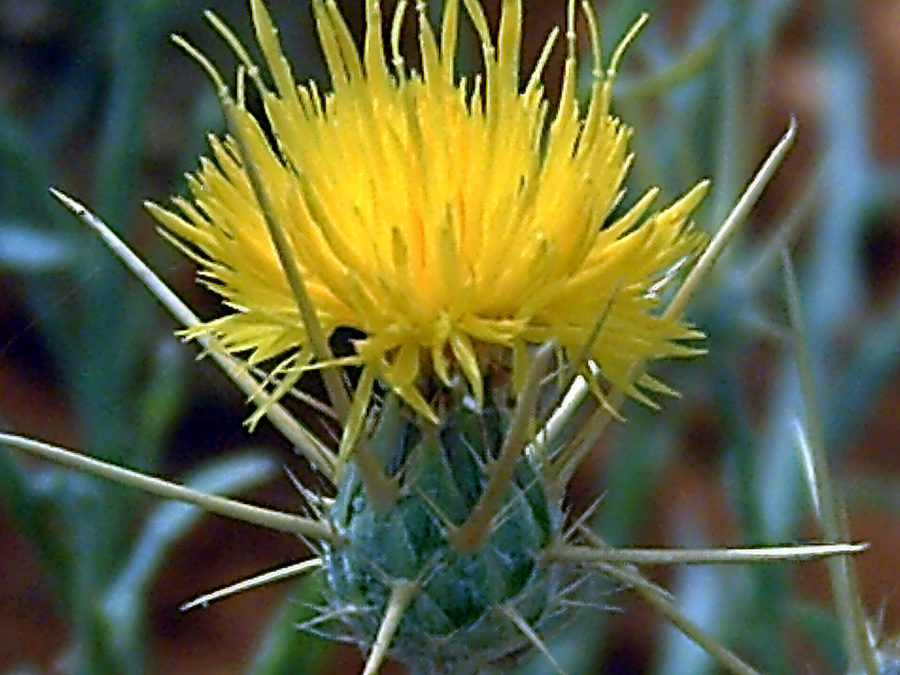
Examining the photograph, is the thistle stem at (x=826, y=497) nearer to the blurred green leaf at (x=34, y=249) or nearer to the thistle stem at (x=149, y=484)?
the thistle stem at (x=149, y=484)

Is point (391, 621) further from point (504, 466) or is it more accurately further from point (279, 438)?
point (279, 438)

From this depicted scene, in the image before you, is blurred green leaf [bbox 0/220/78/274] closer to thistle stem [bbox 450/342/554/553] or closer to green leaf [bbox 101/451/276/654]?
green leaf [bbox 101/451/276/654]

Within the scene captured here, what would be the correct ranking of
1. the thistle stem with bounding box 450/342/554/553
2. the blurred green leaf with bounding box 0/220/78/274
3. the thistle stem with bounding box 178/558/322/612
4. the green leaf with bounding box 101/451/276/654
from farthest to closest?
1. the blurred green leaf with bounding box 0/220/78/274
2. the green leaf with bounding box 101/451/276/654
3. the thistle stem with bounding box 178/558/322/612
4. the thistle stem with bounding box 450/342/554/553

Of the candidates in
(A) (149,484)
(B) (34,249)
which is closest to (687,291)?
(A) (149,484)

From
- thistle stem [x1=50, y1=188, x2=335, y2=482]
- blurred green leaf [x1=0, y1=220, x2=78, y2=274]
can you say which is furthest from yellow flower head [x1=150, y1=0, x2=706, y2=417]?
blurred green leaf [x1=0, y1=220, x2=78, y2=274]

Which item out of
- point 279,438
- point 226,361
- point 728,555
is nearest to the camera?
point 728,555

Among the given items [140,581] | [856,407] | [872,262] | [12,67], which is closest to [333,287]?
[140,581]

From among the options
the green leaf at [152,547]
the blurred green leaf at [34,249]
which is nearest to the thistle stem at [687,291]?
the green leaf at [152,547]
